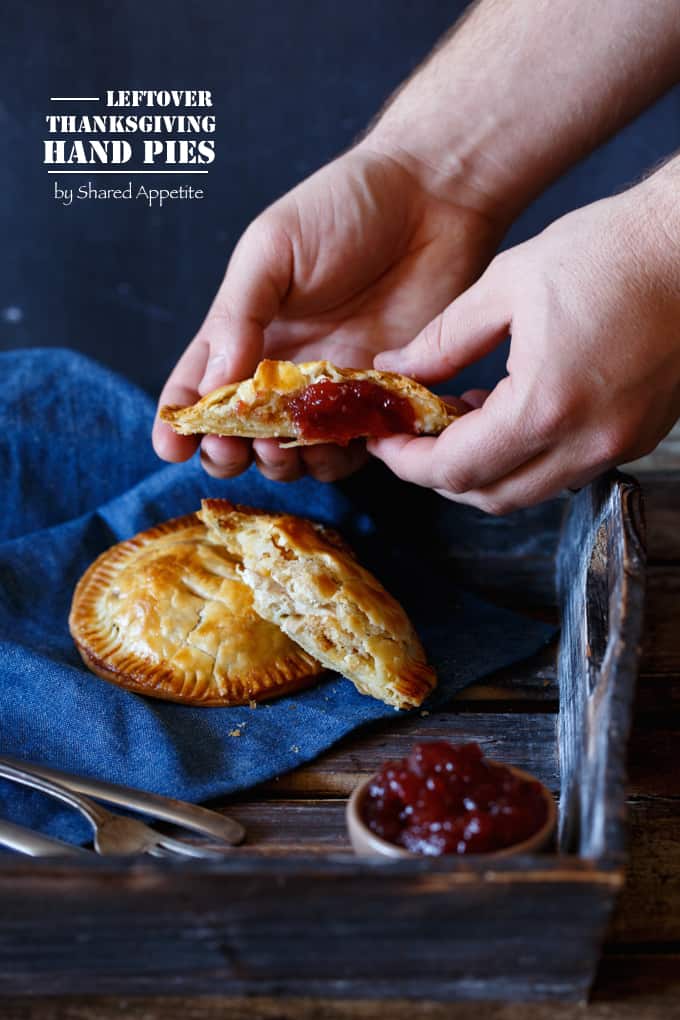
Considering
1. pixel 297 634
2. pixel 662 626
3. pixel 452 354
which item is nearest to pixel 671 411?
pixel 452 354

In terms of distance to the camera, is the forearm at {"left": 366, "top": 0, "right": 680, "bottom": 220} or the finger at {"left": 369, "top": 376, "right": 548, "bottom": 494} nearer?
the finger at {"left": 369, "top": 376, "right": 548, "bottom": 494}

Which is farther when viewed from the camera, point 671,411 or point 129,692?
point 129,692

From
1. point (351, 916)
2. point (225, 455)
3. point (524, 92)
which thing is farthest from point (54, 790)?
point (524, 92)

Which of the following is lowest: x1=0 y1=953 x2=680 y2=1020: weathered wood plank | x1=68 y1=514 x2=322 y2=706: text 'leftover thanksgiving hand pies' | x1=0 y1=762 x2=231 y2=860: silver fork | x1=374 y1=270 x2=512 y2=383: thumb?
x1=0 y1=953 x2=680 y2=1020: weathered wood plank

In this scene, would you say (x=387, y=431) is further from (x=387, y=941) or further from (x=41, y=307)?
(x=41, y=307)

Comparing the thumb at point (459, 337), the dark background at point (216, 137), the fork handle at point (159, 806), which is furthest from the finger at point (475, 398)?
the dark background at point (216, 137)

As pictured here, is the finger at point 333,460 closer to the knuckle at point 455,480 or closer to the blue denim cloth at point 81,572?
the blue denim cloth at point 81,572

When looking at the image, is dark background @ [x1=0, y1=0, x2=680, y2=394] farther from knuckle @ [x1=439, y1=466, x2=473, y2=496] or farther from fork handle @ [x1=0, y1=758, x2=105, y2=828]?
fork handle @ [x1=0, y1=758, x2=105, y2=828]

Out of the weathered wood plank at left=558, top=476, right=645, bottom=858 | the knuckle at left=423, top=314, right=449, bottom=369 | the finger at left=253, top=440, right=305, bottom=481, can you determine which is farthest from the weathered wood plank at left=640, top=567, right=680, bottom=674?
the finger at left=253, top=440, right=305, bottom=481
